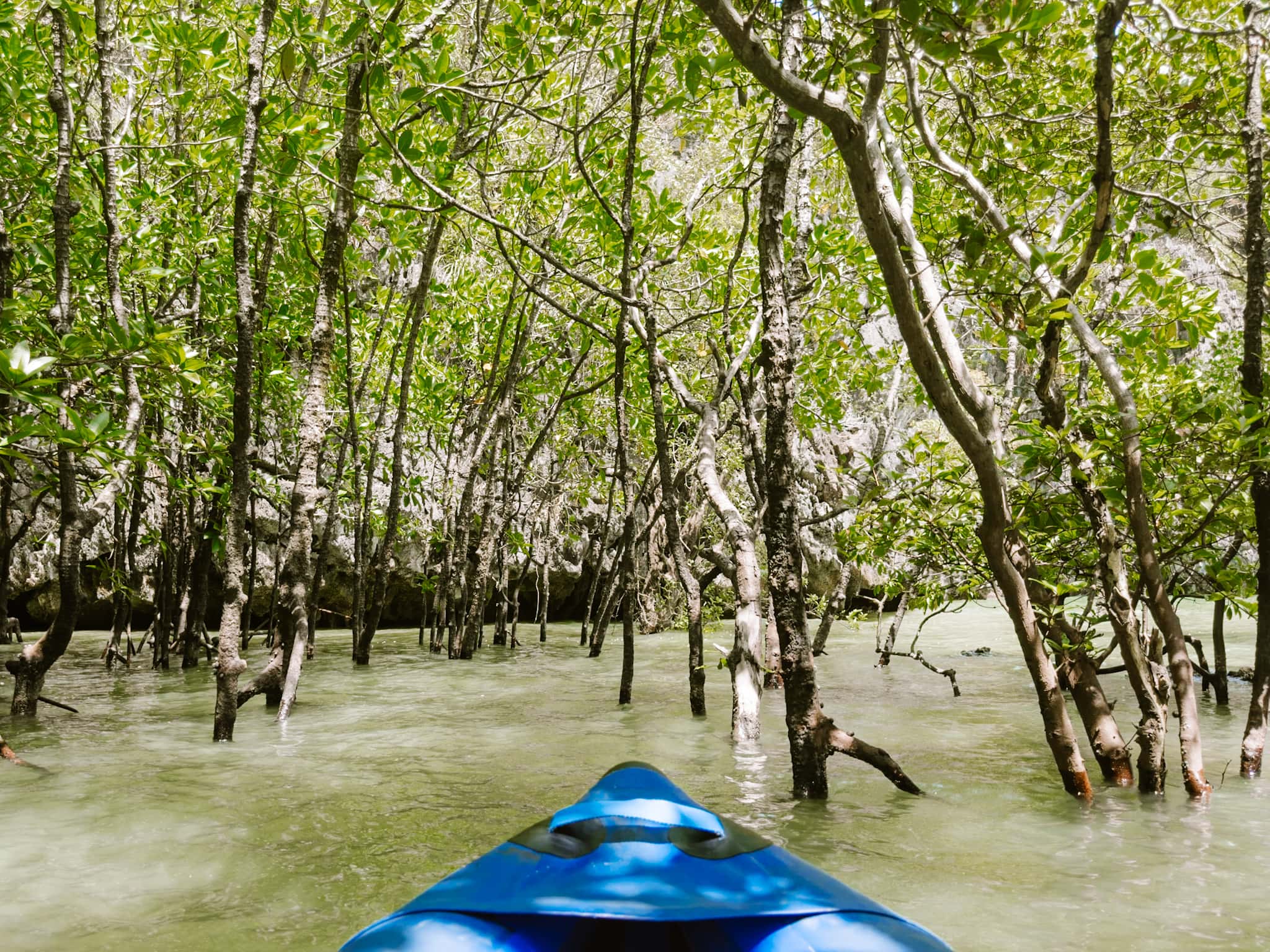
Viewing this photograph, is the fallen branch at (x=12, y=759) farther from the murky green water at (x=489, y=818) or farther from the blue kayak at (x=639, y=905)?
the blue kayak at (x=639, y=905)

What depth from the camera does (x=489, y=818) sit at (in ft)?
14.0

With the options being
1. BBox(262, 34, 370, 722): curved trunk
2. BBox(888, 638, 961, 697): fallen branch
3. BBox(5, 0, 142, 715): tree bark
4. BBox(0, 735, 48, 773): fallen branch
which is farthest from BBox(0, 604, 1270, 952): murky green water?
BBox(262, 34, 370, 722): curved trunk

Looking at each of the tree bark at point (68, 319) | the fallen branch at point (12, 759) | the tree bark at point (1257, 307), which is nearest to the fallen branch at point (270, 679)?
the tree bark at point (68, 319)

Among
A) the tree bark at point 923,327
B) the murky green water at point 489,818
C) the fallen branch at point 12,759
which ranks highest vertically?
the tree bark at point 923,327

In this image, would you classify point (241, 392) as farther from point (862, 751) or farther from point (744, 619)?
point (862, 751)

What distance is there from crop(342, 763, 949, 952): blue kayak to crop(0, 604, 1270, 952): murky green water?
1273mm

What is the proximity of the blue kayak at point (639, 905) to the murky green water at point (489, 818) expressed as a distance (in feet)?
4.18

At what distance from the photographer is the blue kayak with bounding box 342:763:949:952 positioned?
1619 millimetres

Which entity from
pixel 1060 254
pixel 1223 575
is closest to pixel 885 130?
pixel 1060 254

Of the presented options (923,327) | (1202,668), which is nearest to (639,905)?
(923,327)

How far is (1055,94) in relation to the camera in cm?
634

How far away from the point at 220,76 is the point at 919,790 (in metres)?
8.34

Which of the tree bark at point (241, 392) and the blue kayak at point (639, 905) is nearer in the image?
the blue kayak at point (639, 905)

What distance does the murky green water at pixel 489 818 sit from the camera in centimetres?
306
